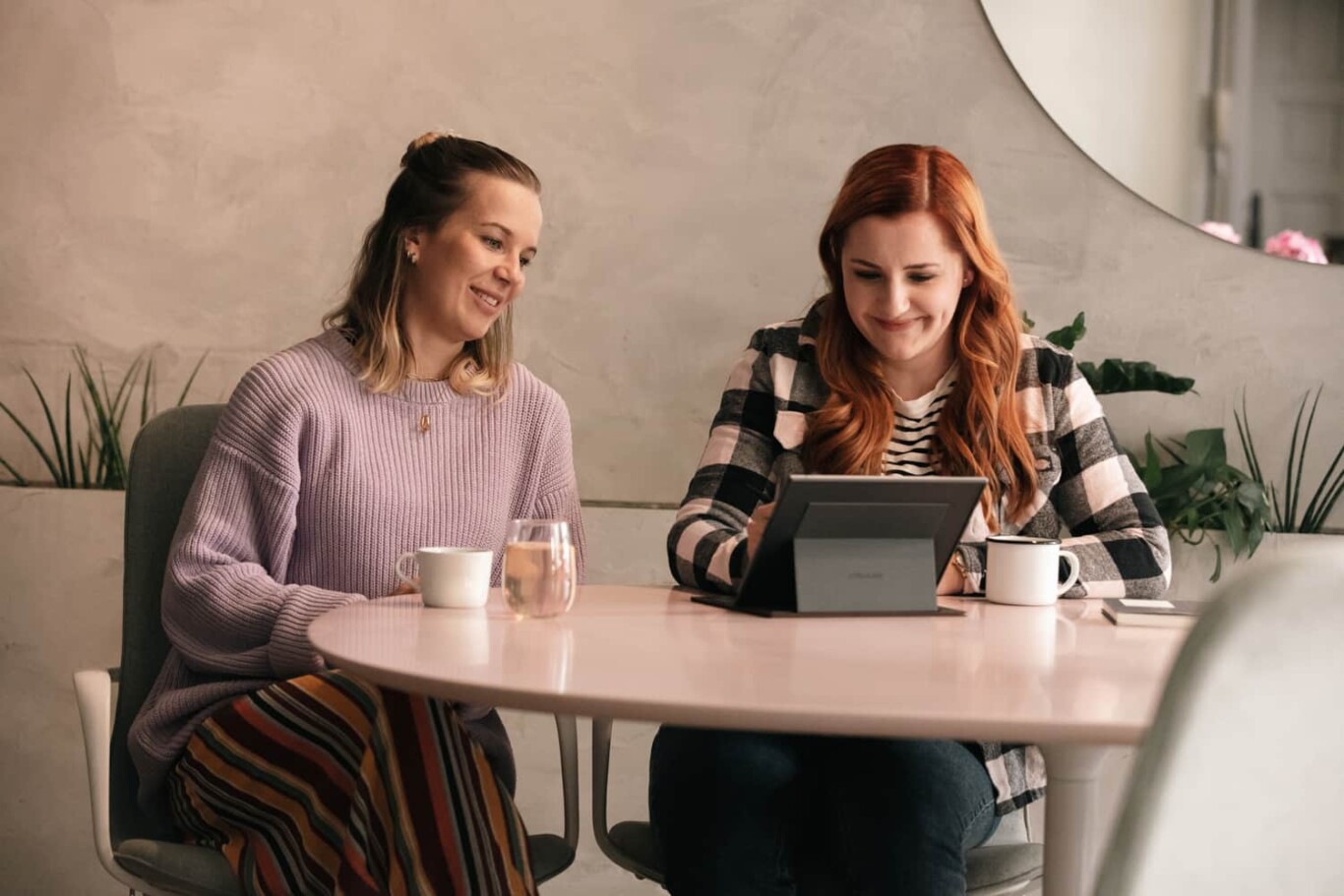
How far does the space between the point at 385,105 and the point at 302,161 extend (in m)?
0.22

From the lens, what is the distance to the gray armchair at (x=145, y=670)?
1761 millimetres

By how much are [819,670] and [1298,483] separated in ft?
6.55

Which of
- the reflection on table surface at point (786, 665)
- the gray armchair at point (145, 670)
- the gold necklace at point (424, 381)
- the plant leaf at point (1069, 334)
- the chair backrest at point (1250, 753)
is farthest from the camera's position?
the plant leaf at point (1069, 334)

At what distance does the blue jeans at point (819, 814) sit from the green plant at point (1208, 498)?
4.00ft

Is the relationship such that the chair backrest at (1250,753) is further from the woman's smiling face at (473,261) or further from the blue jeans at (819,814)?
the woman's smiling face at (473,261)

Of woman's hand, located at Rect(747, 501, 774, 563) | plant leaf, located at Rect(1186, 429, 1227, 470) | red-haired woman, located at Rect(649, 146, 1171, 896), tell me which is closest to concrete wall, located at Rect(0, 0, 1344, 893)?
plant leaf, located at Rect(1186, 429, 1227, 470)

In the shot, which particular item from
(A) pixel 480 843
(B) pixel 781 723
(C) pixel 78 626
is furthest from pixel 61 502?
(B) pixel 781 723

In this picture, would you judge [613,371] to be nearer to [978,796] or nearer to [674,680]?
[978,796]

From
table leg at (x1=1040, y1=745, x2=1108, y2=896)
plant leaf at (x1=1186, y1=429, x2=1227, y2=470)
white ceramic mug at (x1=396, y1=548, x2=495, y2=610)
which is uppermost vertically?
plant leaf at (x1=1186, y1=429, x2=1227, y2=470)

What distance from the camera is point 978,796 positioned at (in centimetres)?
160

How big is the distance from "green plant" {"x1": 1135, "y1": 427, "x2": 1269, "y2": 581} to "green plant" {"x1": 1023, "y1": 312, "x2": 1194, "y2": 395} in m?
0.11

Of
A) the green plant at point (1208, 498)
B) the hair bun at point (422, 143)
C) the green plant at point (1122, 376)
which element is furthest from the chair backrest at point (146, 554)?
the green plant at point (1208, 498)

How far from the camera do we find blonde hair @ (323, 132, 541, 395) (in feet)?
7.08

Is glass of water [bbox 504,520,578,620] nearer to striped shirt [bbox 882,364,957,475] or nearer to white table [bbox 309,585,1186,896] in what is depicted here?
white table [bbox 309,585,1186,896]
